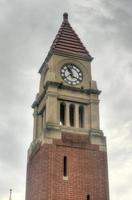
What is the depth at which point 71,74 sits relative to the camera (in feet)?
174

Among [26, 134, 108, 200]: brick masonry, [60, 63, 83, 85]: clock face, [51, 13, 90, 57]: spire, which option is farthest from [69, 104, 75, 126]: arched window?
[51, 13, 90, 57]: spire

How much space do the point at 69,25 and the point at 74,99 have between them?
10.8 metres

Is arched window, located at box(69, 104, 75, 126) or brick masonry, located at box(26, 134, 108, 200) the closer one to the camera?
brick masonry, located at box(26, 134, 108, 200)

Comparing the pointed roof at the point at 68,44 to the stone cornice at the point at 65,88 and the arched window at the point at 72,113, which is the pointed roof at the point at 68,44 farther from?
the arched window at the point at 72,113

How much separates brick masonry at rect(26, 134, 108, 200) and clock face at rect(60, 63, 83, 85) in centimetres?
633

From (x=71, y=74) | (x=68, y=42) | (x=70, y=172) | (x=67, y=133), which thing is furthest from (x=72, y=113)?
(x=68, y=42)

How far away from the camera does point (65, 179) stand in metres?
46.4

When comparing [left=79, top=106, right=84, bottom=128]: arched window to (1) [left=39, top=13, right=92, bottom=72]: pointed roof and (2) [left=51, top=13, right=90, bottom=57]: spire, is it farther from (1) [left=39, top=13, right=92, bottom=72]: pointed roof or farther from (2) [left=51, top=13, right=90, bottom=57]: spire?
(2) [left=51, top=13, right=90, bottom=57]: spire

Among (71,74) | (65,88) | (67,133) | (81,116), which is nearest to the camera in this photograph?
(67,133)

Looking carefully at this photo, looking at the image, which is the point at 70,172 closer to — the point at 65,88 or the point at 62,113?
the point at 62,113

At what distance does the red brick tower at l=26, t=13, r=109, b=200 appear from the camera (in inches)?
1829

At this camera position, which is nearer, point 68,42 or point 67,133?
point 67,133

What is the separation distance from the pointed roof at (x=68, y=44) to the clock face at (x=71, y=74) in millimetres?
1584

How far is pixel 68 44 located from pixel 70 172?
15.2 meters
